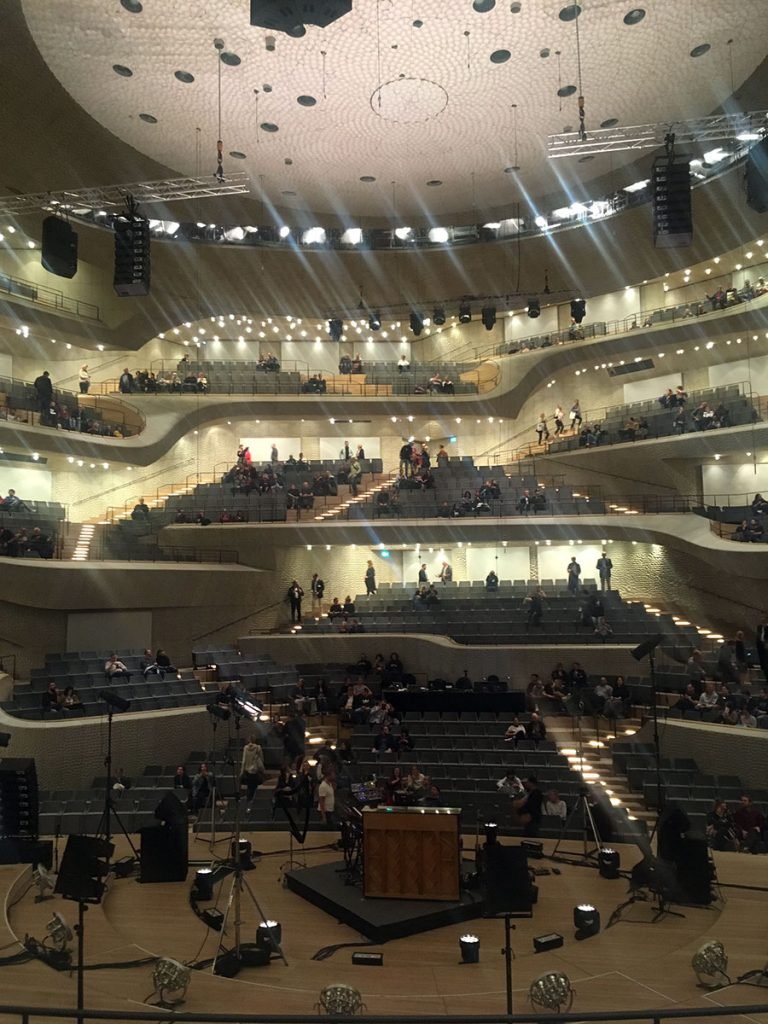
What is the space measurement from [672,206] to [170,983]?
1044 cm

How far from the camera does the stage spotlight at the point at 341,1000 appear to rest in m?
4.92

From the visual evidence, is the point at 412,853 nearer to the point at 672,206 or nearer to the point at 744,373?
the point at 672,206

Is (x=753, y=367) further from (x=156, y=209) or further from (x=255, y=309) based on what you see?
(x=156, y=209)

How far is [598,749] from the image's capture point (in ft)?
42.8

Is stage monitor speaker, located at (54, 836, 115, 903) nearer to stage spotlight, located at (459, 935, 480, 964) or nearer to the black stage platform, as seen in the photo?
the black stage platform

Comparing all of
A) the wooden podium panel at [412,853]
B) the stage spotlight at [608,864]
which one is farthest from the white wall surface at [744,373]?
the wooden podium panel at [412,853]

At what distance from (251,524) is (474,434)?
10440 millimetres

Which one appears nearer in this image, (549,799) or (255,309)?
(549,799)

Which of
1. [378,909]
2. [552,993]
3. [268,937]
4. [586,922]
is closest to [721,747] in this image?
[586,922]

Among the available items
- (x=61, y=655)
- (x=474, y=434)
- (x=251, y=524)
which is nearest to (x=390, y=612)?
(x=251, y=524)

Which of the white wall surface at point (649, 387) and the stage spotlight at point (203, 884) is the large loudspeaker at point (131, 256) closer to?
the stage spotlight at point (203, 884)

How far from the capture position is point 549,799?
386 inches

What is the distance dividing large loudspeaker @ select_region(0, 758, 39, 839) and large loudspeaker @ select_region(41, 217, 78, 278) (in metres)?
7.82

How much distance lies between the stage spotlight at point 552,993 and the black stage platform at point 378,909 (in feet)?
6.49
